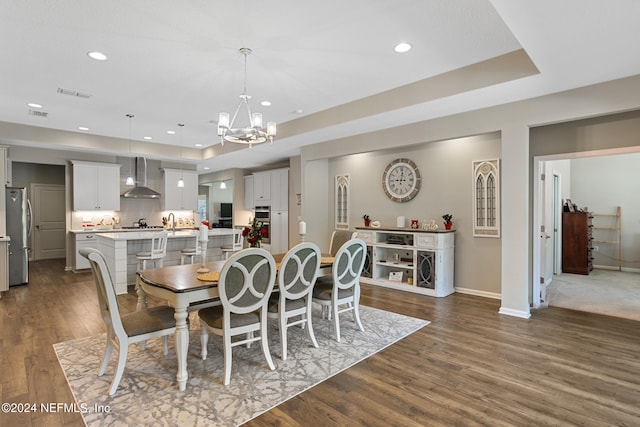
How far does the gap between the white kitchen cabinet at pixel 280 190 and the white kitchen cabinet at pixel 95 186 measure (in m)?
3.62

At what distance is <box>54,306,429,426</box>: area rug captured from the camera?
2.17 m

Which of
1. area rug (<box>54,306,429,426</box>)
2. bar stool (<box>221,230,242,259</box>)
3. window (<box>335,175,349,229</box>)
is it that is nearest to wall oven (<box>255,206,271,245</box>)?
bar stool (<box>221,230,242,259</box>)

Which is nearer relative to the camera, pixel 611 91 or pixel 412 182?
pixel 611 91

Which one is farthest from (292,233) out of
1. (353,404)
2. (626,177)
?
(626,177)

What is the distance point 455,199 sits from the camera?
528 centimetres

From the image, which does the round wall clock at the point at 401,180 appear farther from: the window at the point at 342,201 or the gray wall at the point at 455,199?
the window at the point at 342,201

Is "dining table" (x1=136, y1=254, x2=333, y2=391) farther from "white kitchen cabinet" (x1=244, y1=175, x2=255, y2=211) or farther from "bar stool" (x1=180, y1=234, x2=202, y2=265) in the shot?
"white kitchen cabinet" (x1=244, y1=175, x2=255, y2=211)

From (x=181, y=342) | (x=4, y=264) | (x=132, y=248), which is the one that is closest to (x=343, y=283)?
(x=181, y=342)

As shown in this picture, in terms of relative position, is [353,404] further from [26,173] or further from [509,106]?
[26,173]

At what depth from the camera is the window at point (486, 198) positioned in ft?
15.9

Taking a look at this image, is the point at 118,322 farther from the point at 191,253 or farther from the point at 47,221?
the point at 47,221

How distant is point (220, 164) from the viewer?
9.05 metres

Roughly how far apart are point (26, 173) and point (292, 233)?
23.3ft

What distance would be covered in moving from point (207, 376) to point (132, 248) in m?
4.02
